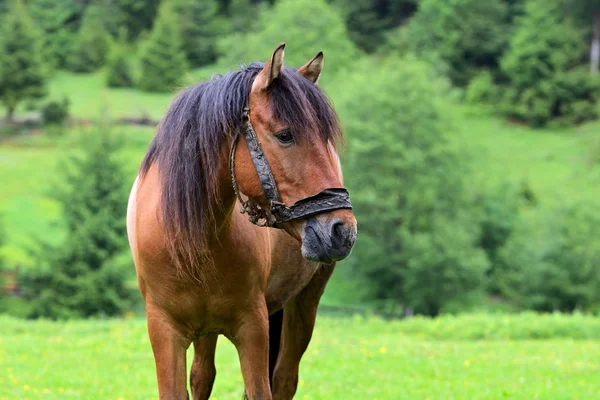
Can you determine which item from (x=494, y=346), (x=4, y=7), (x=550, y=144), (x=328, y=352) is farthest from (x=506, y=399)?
(x=4, y=7)

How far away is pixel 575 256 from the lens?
95.1 ft

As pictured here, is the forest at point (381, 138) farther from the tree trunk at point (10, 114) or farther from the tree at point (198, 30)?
the tree trunk at point (10, 114)

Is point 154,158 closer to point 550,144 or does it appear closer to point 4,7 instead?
point 550,144

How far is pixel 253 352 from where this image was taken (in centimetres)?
431

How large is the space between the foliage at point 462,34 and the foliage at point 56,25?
30.8 m

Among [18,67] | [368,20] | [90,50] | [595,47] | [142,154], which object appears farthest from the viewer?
[368,20]

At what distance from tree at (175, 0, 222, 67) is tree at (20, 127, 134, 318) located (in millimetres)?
42887

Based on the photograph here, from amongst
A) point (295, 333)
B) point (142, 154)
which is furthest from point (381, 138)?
point (295, 333)

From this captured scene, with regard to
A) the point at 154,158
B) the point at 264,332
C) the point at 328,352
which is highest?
the point at 154,158

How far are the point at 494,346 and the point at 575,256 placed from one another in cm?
1823

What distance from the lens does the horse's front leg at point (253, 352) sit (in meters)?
4.30

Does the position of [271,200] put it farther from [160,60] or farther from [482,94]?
[482,94]

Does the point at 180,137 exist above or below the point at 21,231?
above

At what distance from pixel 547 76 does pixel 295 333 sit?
192 ft
